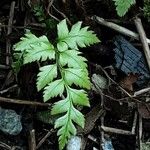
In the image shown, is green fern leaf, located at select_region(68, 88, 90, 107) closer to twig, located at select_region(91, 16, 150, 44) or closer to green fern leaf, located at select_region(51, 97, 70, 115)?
green fern leaf, located at select_region(51, 97, 70, 115)

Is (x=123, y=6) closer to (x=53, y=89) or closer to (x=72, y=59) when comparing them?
(x=72, y=59)

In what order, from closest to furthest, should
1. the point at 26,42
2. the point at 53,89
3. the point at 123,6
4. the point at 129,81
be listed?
the point at 53,89 < the point at 26,42 < the point at 123,6 < the point at 129,81

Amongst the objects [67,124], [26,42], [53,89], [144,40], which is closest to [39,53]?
[26,42]

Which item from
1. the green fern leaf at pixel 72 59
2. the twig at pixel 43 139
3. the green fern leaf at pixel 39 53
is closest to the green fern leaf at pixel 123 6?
the green fern leaf at pixel 72 59

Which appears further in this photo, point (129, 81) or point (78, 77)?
point (129, 81)

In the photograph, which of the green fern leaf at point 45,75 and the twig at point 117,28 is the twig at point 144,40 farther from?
the green fern leaf at point 45,75

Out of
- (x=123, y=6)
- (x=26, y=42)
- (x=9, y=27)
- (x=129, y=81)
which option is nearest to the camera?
(x=26, y=42)

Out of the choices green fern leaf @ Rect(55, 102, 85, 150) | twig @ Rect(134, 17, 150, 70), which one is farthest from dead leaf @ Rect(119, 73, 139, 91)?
green fern leaf @ Rect(55, 102, 85, 150)
